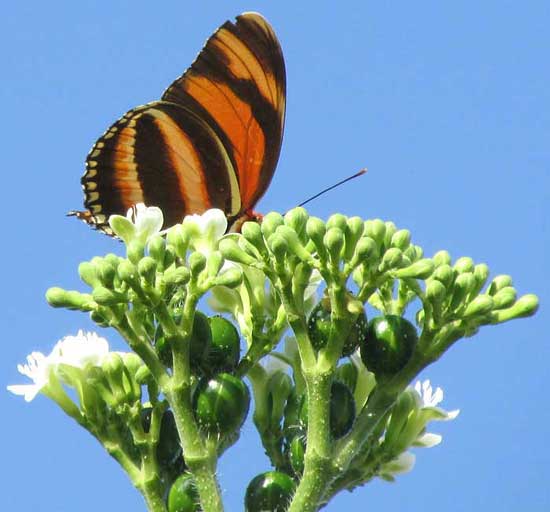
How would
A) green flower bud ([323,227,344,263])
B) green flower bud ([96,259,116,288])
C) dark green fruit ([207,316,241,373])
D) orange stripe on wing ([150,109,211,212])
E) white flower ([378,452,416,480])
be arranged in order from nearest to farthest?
green flower bud ([323,227,344,263]) < green flower bud ([96,259,116,288]) < dark green fruit ([207,316,241,373]) < white flower ([378,452,416,480]) < orange stripe on wing ([150,109,211,212])

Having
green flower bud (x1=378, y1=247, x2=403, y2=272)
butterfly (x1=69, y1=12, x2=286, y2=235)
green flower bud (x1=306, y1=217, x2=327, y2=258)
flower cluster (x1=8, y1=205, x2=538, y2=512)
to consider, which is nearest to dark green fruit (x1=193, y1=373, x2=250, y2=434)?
flower cluster (x1=8, y1=205, x2=538, y2=512)

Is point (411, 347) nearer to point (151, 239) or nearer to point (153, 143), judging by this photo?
point (151, 239)

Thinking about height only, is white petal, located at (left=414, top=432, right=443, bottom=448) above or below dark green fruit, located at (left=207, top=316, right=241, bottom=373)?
below

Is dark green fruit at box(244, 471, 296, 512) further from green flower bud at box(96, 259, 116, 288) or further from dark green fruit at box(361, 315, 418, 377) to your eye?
green flower bud at box(96, 259, 116, 288)

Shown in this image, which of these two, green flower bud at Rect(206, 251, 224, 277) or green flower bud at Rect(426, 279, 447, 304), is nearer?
green flower bud at Rect(426, 279, 447, 304)

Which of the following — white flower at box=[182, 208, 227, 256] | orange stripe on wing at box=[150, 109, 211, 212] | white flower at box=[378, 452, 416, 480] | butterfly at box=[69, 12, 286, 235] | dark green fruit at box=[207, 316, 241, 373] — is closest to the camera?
dark green fruit at box=[207, 316, 241, 373]

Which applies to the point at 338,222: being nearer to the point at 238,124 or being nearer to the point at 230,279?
the point at 230,279

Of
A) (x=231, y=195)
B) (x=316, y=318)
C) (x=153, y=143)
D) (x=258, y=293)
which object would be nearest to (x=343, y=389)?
(x=316, y=318)

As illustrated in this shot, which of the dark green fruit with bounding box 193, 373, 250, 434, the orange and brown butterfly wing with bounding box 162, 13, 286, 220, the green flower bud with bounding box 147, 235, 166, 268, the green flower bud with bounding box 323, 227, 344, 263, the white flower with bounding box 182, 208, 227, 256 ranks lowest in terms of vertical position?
the dark green fruit with bounding box 193, 373, 250, 434
